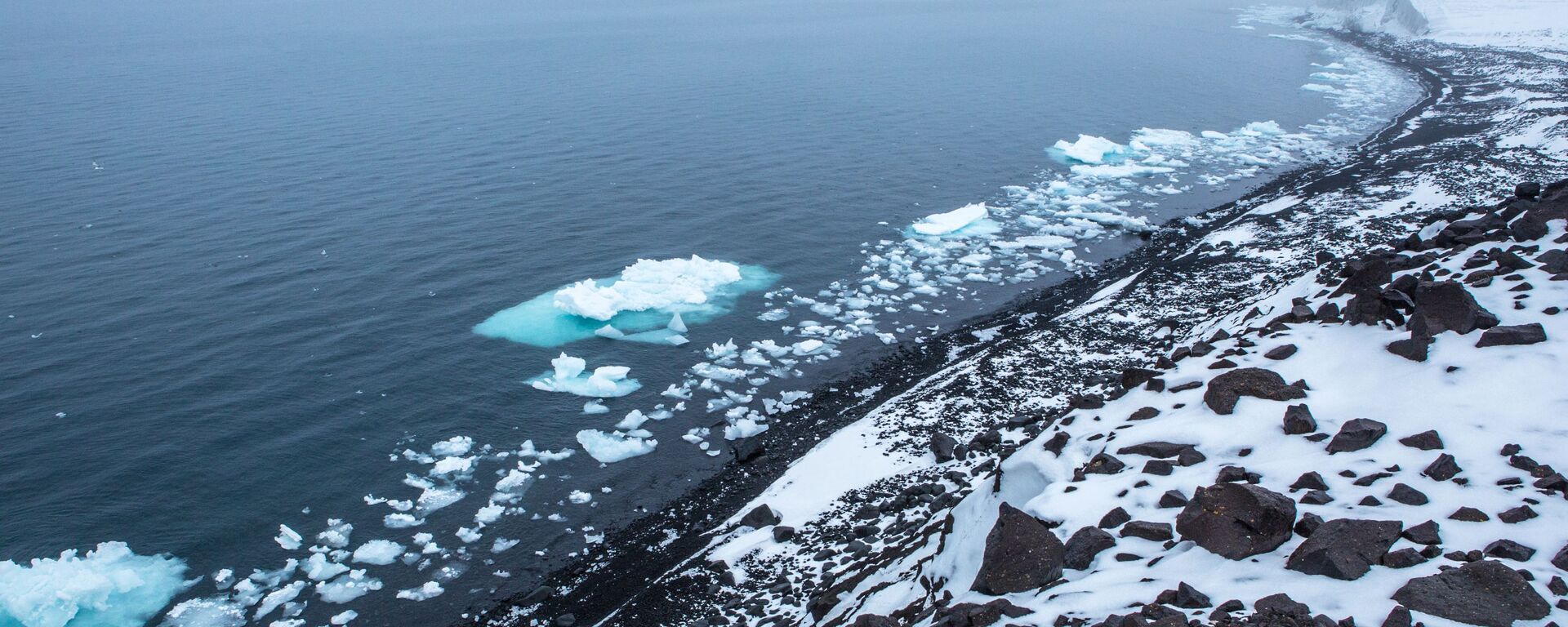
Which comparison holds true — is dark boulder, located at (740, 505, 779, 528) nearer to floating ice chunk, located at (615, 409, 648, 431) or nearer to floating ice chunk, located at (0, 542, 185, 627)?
floating ice chunk, located at (615, 409, 648, 431)

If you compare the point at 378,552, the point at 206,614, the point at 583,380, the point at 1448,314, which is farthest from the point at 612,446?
the point at 1448,314

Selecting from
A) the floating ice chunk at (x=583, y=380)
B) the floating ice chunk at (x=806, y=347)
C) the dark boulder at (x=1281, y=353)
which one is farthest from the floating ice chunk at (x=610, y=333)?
the dark boulder at (x=1281, y=353)

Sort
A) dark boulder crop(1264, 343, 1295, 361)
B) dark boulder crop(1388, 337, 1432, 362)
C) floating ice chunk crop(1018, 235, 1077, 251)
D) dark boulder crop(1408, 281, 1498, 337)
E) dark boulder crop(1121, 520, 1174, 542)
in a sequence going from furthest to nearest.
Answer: floating ice chunk crop(1018, 235, 1077, 251), dark boulder crop(1264, 343, 1295, 361), dark boulder crop(1408, 281, 1498, 337), dark boulder crop(1388, 337, 1432, 362), dark boulder crop(1121, 520, 1174, 542)

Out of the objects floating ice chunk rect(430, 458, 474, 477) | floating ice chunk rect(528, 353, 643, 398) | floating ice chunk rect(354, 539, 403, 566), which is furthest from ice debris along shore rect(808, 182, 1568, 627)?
floating ice chunk rect(528, 353, 643, 398)

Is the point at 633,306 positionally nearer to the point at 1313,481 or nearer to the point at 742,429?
the point at 742,429

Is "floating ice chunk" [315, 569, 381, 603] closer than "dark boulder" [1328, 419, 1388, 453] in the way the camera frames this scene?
No

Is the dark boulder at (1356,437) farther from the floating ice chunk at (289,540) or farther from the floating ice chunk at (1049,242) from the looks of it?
the floating ice chunk at (1049,242)

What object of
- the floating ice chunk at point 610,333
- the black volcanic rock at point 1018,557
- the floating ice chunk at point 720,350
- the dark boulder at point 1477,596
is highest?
the dark boulder at point 1477,596

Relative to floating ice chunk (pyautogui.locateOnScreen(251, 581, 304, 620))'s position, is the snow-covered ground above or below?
above
